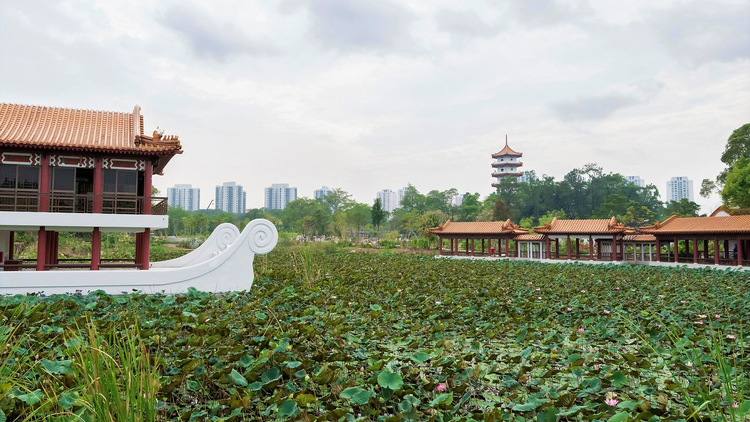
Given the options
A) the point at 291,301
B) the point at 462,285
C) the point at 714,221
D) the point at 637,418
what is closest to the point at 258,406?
the point at 637,418

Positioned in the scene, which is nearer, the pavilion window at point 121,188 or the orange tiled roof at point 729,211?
the pavilion window at point 121,188

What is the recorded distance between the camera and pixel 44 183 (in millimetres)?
8414

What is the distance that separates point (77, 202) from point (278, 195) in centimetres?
9544

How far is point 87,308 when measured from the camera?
542 cm

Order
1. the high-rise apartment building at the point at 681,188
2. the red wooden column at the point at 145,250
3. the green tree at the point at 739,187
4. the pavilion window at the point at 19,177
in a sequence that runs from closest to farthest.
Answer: the pavilion window at the point at 19,177
the red wooden column at the point at 145,250
the green tree at the point at 739,187
the high-rise apartment building at the point at 681,188

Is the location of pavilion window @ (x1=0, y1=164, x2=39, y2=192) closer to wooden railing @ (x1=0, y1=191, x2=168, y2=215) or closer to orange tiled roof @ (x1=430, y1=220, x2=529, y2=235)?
wooden railing @ (x1=0, y1=191, x2=168, y2=215)

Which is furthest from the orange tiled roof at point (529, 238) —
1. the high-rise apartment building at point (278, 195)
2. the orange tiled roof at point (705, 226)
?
the high-rise apartment building at point (278, 195)

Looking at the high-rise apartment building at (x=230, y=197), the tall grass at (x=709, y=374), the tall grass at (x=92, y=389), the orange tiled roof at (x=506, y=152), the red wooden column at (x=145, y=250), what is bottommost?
the tall grass at (x=709, y=374)

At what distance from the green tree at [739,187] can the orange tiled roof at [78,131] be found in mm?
18883

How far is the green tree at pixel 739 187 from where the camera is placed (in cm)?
1647

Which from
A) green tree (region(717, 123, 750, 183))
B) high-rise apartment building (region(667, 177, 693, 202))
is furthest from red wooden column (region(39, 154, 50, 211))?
high-rise apartment building (region(667, 177, 693, 202))

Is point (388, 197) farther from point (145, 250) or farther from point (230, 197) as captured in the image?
point (145, 250)

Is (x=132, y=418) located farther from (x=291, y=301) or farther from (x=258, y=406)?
(x=291, y=301)

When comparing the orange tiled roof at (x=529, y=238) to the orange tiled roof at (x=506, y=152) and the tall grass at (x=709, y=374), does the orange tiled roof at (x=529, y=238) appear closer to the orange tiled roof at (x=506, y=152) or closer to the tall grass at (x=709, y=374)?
the tall grass at (x=709, y=374)
